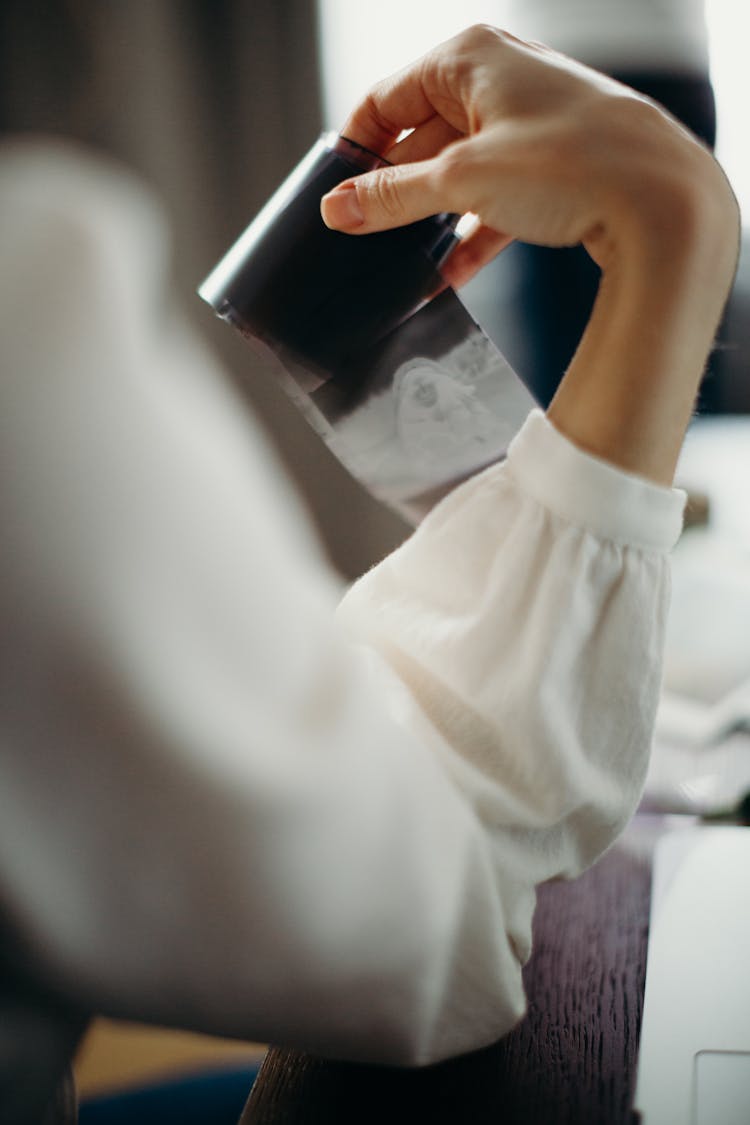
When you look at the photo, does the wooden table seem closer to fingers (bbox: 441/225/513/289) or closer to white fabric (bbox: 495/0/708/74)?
fingers (bbox: 441/225/513/289)

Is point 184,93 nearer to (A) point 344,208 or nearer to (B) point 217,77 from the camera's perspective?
(B) point 217,77

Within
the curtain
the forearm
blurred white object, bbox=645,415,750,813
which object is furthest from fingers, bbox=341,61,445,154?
the curtain

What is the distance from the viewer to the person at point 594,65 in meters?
0.88

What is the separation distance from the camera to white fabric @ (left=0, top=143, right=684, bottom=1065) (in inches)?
12.0

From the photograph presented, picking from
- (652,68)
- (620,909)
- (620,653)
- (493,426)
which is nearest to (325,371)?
(493,426)

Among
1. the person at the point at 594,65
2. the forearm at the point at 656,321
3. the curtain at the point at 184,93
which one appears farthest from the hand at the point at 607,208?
the curtain at the point at 184,93

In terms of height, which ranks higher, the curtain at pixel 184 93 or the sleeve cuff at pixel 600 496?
the curtain at pixel 184 93

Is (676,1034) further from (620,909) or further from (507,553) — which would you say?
(507,553)

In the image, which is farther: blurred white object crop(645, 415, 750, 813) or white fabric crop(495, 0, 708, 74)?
white fabric crop(495, 0, 708, 74)

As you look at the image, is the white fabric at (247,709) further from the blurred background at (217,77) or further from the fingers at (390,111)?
the blurred background at (217,77)

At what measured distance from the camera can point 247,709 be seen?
1.07 feet

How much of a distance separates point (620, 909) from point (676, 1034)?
110 millimetres

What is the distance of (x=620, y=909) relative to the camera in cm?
54

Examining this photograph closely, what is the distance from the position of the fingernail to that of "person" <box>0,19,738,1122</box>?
0.04 meters
